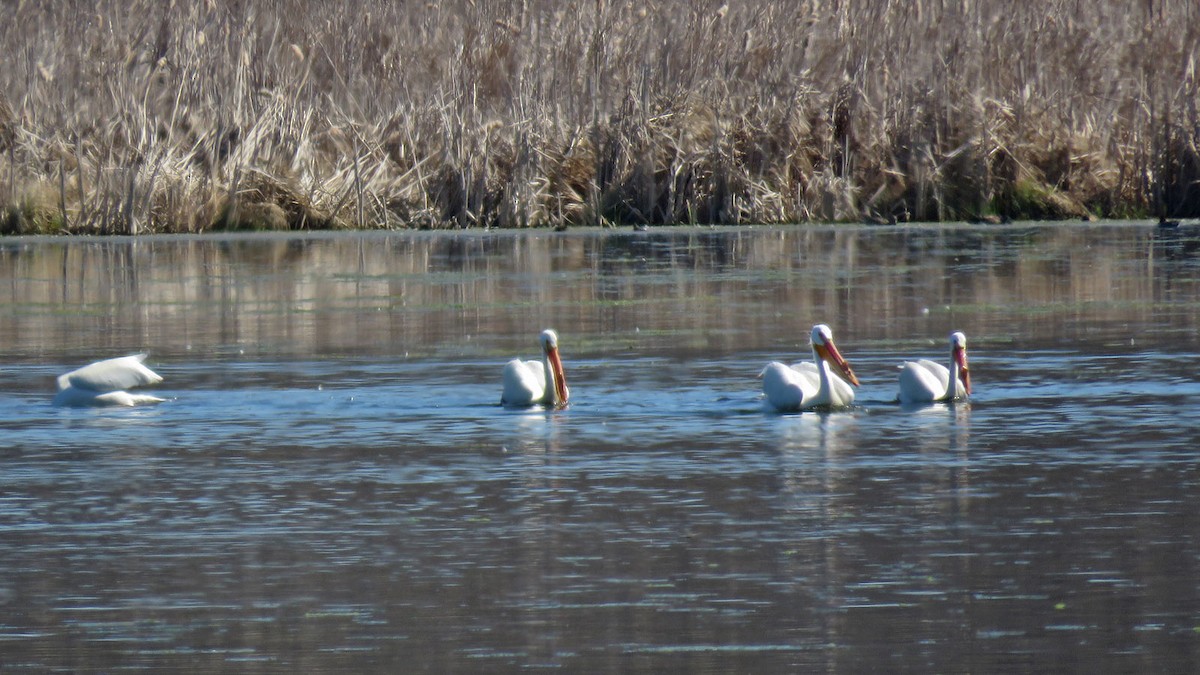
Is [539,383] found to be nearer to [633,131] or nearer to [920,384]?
[920,384]

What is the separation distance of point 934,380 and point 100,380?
392 cm

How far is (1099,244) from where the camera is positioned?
19.8 meters

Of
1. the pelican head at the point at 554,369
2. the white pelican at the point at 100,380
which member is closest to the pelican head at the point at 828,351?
the pelican head at the point at 554,369

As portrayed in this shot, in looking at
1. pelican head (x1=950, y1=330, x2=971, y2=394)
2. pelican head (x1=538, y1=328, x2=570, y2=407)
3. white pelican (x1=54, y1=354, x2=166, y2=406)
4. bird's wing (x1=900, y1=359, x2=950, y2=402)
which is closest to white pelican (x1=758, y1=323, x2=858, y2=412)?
bird's wing (x1=900, y1=359, x2=950, y2=402)

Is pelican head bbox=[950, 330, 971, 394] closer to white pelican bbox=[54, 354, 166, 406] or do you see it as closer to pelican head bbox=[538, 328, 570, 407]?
pelican head bbox=[538, 328, 570, 407]

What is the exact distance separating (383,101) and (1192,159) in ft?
27.3

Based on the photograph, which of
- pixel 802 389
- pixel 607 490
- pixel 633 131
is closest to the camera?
pixel 607 490

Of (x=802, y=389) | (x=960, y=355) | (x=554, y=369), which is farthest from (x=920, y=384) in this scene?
(x=554, y=369)

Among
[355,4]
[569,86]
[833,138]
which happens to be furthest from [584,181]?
[355,4]

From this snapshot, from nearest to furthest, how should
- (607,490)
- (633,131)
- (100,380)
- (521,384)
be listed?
(607,490)
(521,384)
(100,380)
(633,131)

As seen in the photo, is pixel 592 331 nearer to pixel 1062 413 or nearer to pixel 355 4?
pixel 1062 413

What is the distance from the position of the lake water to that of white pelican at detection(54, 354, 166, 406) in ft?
0.27

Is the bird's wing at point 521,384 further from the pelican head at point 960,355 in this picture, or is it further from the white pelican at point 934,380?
the pelican head at point 960,355

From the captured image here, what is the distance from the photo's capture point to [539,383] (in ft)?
34.0
